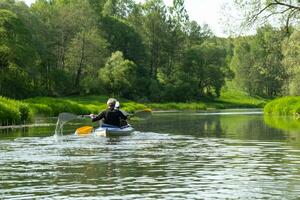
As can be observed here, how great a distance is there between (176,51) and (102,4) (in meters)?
26.0

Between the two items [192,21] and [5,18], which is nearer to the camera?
[5,18]

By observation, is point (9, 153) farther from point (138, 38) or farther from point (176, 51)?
point (176, 51)

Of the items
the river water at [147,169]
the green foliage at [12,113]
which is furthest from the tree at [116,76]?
the river water at [147,169]

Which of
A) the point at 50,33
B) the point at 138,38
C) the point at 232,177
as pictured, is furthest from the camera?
the point at 138,38

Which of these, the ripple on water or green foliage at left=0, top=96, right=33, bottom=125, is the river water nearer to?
the ripple on water

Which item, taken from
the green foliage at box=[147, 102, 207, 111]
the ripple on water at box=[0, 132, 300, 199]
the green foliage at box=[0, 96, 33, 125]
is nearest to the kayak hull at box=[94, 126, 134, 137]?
the ripple on water at box=[0, 132, 300, 199]

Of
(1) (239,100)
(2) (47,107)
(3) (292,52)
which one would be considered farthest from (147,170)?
(1) (239,100)

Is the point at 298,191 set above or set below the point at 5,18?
below

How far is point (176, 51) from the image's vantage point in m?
125

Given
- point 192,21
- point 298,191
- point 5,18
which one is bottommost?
point 298,191

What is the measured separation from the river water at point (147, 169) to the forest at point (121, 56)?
1002 inches

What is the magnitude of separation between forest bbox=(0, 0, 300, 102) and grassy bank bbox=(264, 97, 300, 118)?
8.84 feet

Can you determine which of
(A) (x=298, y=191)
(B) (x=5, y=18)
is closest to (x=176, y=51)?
(B) (x=5, y=18)

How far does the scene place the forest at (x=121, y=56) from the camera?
7000cm
